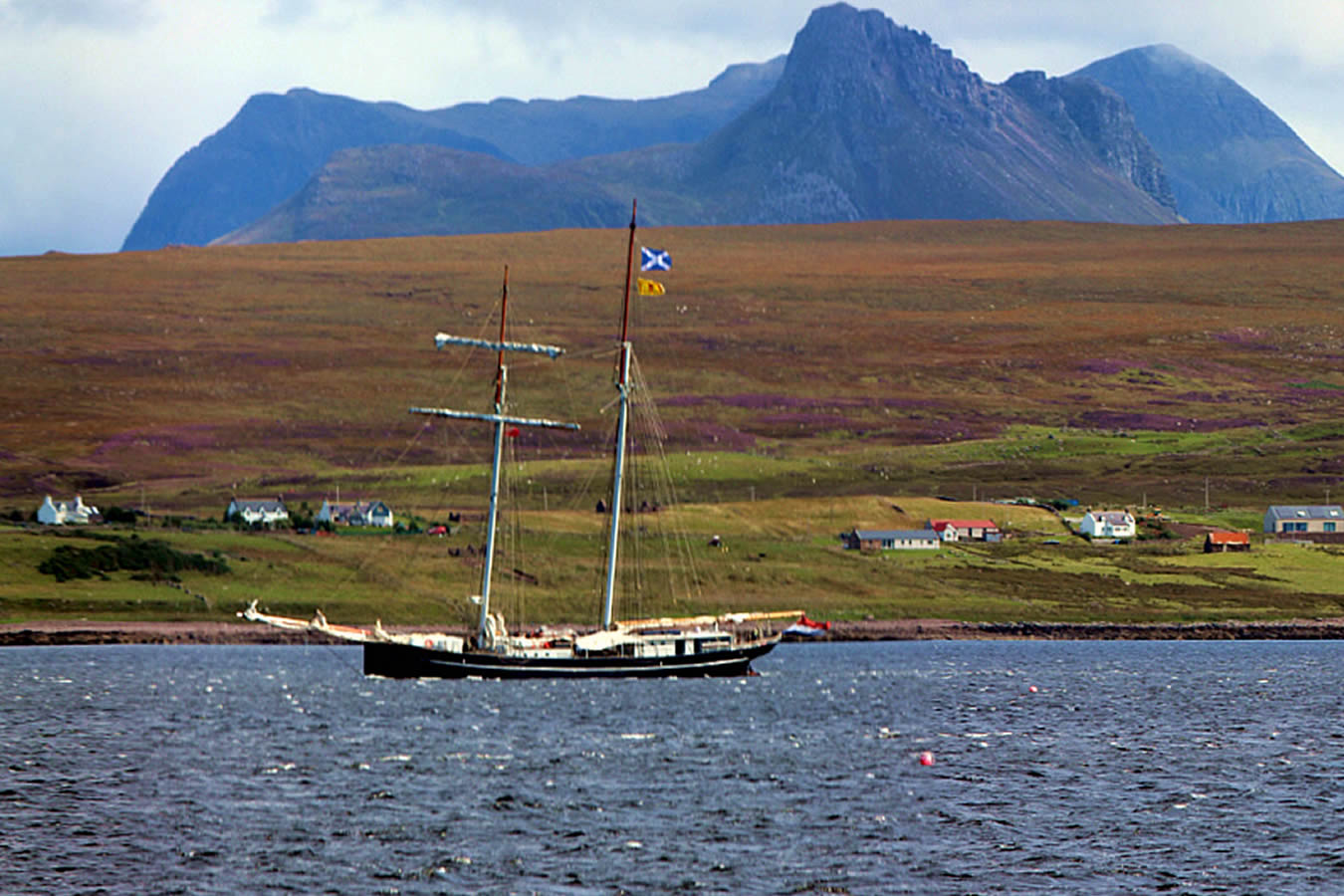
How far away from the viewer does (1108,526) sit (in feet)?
588

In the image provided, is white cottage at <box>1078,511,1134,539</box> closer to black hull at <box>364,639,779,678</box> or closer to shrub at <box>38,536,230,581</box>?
black hull at <box>364,639,779,678</box>

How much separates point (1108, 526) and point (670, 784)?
12606 cm

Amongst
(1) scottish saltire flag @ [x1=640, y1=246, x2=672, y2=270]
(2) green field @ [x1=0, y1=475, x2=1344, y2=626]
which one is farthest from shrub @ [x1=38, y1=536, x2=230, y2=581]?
(1) scottish saltire flag @ [x1=640, y1=246, x2=672, y2=270]

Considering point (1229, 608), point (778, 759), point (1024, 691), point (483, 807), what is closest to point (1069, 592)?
point (1229, 608)

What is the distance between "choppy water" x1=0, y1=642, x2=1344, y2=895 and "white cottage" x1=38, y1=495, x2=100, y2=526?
67399mm

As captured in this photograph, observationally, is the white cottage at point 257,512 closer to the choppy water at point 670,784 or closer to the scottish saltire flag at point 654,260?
the choppy water at point 670,784

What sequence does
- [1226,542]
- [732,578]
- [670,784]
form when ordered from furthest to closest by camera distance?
[1226,542], [732,578], [670,784]

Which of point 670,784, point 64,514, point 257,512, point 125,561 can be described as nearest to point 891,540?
point 257,512

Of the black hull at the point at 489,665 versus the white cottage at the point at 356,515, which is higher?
the white cottage at the point at 356,515

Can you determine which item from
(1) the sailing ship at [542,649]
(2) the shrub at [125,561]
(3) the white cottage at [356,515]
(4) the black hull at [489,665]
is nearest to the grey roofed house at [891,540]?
(3) the white cottage at [356,515]

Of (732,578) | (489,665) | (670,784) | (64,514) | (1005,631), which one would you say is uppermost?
(64,514)

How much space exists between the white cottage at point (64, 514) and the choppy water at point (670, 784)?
6740 cm

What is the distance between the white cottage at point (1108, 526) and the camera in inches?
7028

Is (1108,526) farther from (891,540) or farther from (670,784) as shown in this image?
(670,784)
